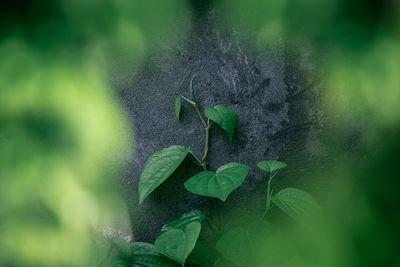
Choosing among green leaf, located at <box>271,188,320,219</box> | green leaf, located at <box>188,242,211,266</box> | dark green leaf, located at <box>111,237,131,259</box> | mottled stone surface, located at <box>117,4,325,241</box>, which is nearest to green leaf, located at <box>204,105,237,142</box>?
mottled stone surface, located at <box>117,4,325,241</box>

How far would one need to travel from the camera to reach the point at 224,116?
1035mm

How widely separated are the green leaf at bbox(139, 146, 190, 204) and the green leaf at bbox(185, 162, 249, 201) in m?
0.08

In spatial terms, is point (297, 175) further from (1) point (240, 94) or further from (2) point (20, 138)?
(2) point (20, 138)

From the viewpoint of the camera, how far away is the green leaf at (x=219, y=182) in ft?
2.90

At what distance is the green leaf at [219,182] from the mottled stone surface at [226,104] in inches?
5.6

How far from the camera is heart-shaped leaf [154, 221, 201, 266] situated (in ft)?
2.82

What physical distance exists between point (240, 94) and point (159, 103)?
0.29 metres

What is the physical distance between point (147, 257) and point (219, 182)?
1.10 feet

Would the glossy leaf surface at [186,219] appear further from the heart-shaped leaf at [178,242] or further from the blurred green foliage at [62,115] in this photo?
the blurred green foliage at [62,115]

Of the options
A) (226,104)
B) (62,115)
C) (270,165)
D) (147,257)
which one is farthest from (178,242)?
(62,115)

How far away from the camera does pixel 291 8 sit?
1.08 meters

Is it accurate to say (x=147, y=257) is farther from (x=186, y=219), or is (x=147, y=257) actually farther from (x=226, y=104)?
(x=226, y=104)

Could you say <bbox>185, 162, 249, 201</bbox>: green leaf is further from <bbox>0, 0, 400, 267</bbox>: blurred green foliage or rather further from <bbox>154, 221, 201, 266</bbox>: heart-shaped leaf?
<bbox>0, 0, 400, 267</bbox>: blurred green foliage

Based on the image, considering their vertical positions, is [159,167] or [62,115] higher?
[62,115]
